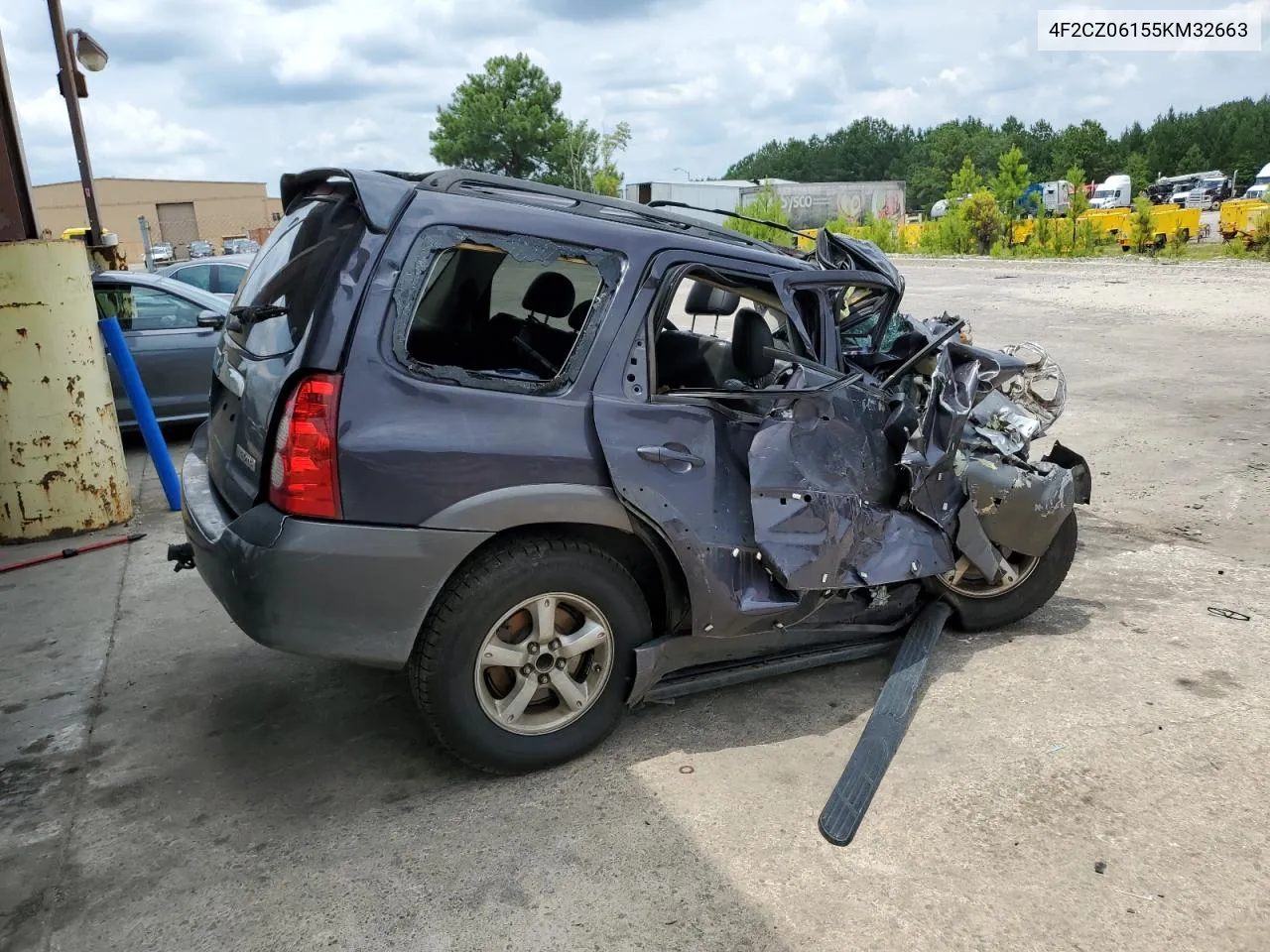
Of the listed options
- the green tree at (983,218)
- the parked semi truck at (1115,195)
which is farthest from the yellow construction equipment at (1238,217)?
the parked semi truck at (1115,195)

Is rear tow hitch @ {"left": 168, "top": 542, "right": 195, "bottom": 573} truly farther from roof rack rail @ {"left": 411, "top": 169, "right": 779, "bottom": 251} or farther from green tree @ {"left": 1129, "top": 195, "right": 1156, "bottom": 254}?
green tree @ {"left": 1129, "top": 195, "right": 1156, "bottom": 254}

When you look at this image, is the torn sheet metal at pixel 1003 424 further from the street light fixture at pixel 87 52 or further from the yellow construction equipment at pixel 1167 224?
the yellow construction equipment at pixel 1167 224

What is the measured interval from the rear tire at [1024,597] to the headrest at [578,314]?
2.07m

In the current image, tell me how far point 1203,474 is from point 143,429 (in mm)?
7374

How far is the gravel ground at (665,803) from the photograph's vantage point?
2.61 meters

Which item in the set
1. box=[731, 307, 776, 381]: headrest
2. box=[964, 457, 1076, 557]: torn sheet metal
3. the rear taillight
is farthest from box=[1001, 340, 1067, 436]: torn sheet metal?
the rear taillight

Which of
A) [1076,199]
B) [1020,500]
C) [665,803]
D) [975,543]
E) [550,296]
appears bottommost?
[665,803]

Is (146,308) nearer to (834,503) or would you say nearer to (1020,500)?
(834,503)

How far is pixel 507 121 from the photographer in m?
64.6

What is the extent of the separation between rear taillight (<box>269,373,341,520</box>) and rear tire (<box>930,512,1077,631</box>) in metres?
2.73

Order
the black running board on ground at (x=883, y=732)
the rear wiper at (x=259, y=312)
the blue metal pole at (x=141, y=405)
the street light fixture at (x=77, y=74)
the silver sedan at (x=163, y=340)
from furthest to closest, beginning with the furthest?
the street light fixture at (x=77, y=74), the silver sedan at (x=163, y=340), the blue metal pole at (x=141, y=405), the rear wiper at (x=259, y=312), the black running board on ground at (x=883, y=732)

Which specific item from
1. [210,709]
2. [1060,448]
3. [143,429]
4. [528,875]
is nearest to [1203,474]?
[1060,448]

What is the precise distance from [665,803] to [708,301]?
211 centimetres

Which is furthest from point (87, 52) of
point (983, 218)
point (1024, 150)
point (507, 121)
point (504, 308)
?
point (1024, 150)
